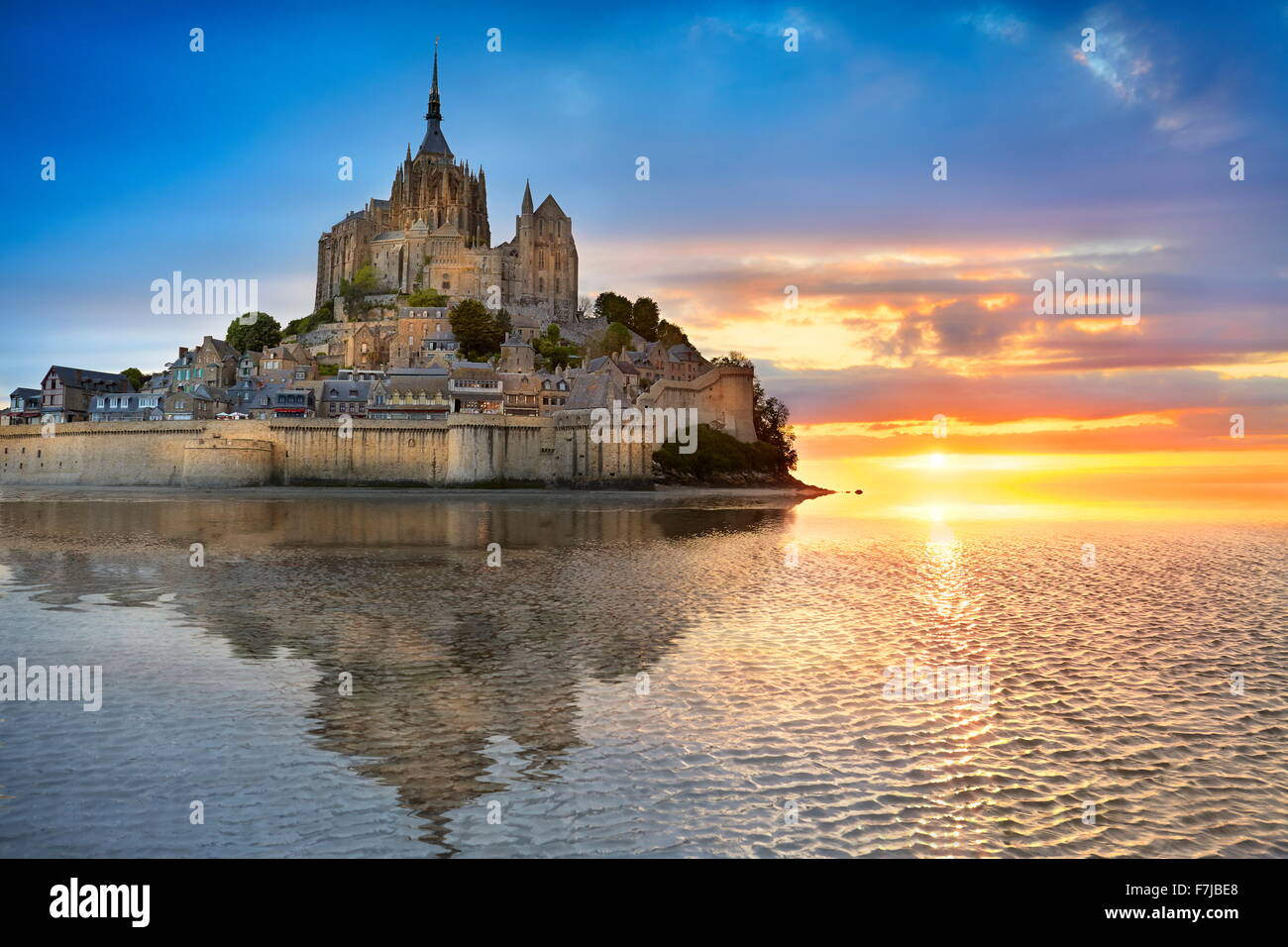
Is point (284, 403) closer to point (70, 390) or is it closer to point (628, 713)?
point (70, 390)

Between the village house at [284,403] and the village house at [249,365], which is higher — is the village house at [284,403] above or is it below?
below

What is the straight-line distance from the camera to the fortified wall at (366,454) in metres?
65.3

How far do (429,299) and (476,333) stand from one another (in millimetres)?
13009

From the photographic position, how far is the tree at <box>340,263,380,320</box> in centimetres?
10506

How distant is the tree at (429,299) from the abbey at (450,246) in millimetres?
3284

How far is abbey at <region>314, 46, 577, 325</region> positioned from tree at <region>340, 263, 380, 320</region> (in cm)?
136

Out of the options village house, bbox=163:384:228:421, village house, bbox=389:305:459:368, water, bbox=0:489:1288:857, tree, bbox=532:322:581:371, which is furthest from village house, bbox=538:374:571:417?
water, bbox=0:489:1288:857

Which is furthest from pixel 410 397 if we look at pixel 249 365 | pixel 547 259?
pixel 547 259

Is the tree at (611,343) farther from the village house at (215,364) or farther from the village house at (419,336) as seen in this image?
the village house at (215,364)

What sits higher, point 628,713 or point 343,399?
point 343,399

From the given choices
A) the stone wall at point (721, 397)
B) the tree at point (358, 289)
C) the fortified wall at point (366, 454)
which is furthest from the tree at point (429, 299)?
the fortified wall at point (366, 454)

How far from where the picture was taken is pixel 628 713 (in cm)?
1145

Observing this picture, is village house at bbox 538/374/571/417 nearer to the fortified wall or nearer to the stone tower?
the fortified wall
